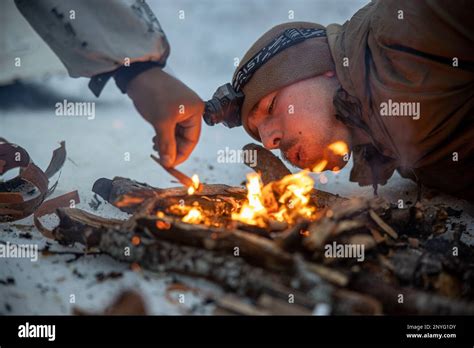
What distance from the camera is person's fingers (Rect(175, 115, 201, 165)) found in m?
1.97

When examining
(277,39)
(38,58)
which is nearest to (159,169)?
(38,58)

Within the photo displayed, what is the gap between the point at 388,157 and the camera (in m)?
2.44

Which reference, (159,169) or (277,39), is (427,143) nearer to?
(277,39)

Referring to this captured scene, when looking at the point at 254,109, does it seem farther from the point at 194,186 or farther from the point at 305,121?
the point at 194,186

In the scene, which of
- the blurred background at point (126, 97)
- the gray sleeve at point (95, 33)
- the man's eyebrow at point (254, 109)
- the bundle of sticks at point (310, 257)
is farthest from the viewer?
the blurred background at point (126, 97)

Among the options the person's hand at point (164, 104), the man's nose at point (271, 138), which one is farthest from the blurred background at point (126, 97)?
the person's hand at point (164, 104)

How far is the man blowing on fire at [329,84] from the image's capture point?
184 cm

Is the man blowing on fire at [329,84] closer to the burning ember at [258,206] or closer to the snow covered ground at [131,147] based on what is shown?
the burning ember at [258,206]

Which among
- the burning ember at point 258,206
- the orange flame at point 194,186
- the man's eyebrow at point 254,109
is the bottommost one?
the burning ember at point 258,206

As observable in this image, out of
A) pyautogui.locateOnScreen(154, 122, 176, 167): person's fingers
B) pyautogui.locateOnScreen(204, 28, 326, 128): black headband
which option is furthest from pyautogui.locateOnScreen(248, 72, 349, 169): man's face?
pyautogui.locateOnScreen(154, 122, 176, 167): person's fingers

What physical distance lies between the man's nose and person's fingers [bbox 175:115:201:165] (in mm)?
436

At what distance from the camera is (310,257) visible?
1.41 meters

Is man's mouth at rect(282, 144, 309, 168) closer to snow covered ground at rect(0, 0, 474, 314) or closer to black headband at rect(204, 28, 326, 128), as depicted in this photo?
black headband at rect(204, 28, 326, 128)

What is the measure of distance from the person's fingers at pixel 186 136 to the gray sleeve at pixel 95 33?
0.26m
